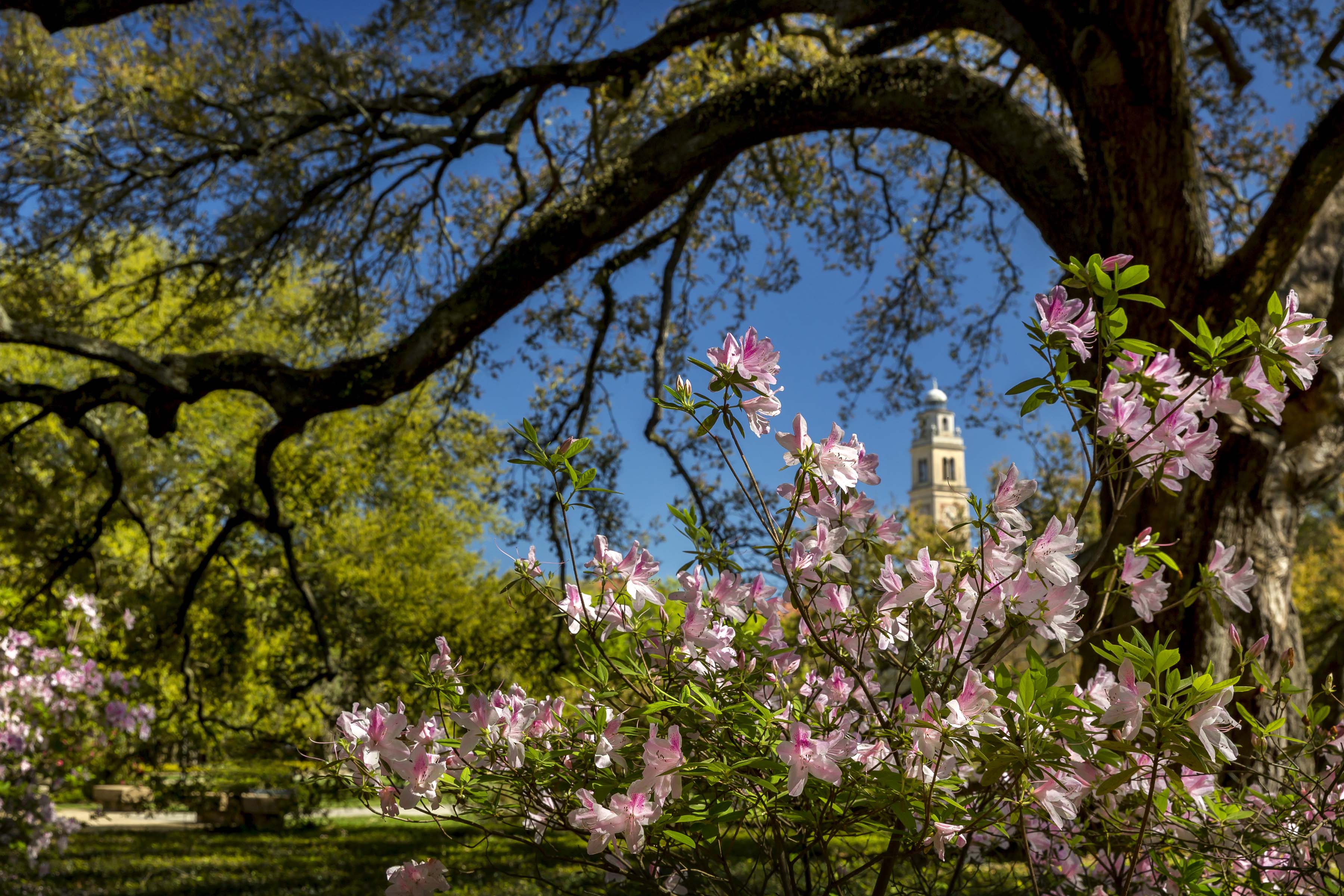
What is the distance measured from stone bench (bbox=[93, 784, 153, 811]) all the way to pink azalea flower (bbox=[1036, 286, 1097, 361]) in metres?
15.5

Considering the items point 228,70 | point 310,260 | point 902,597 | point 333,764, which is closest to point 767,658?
point 902,597

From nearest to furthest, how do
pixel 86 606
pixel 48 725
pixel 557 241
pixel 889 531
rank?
pixel 889 531, pixel 557 241, pixel 48 725, pixel 86 606

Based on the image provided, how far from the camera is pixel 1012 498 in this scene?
1458 millimetres

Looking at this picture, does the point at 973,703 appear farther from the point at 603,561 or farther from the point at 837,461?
the point at 603,561

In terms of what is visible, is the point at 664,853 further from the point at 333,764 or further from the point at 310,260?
the point at 310,260

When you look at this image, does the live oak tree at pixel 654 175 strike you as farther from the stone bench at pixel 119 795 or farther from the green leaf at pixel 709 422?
the stone bench at pixel 119 795

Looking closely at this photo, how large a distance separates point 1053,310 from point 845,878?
1.01 meters

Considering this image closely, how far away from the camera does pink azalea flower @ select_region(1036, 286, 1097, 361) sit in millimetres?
1486

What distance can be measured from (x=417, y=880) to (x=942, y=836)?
96 cm

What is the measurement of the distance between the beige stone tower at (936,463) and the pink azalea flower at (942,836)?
0.50 meters

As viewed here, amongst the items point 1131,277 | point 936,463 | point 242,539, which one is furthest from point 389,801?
point 936,463

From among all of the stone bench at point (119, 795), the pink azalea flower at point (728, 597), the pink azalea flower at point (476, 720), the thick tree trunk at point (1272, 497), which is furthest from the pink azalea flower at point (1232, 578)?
the stone bench at point (119, 795)

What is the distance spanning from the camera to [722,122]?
530 cm

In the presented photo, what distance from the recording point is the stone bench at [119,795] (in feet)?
46.0
